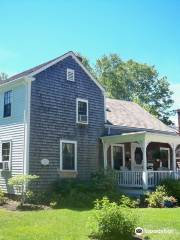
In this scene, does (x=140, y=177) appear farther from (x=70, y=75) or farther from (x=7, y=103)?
(x=7, y=103)

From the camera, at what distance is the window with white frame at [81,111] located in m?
21.9

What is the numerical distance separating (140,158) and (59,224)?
14.4m

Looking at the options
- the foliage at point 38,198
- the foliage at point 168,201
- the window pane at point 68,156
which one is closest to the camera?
the foliage at point 168,201

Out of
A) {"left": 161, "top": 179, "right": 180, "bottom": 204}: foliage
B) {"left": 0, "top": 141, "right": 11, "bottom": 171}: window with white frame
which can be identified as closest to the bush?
{"left": 161, "top": 179, "right": 180, "bottom": 204}: foliage

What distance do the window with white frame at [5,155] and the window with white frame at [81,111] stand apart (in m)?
4.17

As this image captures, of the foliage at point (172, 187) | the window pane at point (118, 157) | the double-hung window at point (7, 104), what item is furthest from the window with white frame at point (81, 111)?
the foliage at point (172, 187)

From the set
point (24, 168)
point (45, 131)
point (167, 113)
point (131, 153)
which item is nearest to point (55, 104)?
point (45, 131)

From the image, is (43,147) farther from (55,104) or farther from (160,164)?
(160,164)

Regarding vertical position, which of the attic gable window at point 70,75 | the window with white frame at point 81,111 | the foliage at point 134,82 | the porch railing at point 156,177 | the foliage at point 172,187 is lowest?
the foliage at point 172,187

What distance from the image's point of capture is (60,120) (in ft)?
68.4

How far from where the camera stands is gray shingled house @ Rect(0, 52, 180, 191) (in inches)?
772

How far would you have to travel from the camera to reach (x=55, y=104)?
20.8m

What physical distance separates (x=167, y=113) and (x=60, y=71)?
3257 centimetres

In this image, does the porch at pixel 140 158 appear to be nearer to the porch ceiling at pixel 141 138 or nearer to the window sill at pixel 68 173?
the porch ceiling at pixel 141 138
